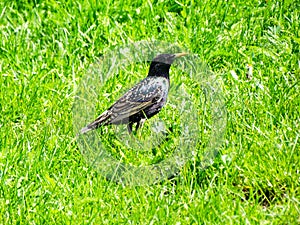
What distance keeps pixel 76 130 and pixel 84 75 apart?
2.45ft

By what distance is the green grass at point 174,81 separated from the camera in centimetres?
417

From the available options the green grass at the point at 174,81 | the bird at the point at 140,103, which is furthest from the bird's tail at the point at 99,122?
the green grass at the point at 174,81

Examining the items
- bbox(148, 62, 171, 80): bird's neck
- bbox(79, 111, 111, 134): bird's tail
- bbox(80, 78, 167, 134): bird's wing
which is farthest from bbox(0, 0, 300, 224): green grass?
bbox(148, 62, 171, 80): bird's neck

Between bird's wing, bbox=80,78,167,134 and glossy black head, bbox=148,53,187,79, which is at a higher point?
glossy black head, bbox=148,53,187,79

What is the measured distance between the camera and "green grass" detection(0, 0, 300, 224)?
4.17 m

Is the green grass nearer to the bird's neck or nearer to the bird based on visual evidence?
Result: the bird

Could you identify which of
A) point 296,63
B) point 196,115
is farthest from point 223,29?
point 196,115

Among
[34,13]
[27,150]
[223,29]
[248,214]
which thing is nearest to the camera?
[248,214]

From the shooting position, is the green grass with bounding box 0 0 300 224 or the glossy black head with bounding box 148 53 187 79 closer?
the green grass with bounding box 0 0 300 224

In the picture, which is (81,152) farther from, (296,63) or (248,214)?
(296,63)

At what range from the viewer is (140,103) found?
459cm

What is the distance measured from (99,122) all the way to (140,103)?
11.9 inches

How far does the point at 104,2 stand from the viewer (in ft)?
19.7

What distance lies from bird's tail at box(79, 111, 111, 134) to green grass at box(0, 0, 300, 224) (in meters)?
0.11
